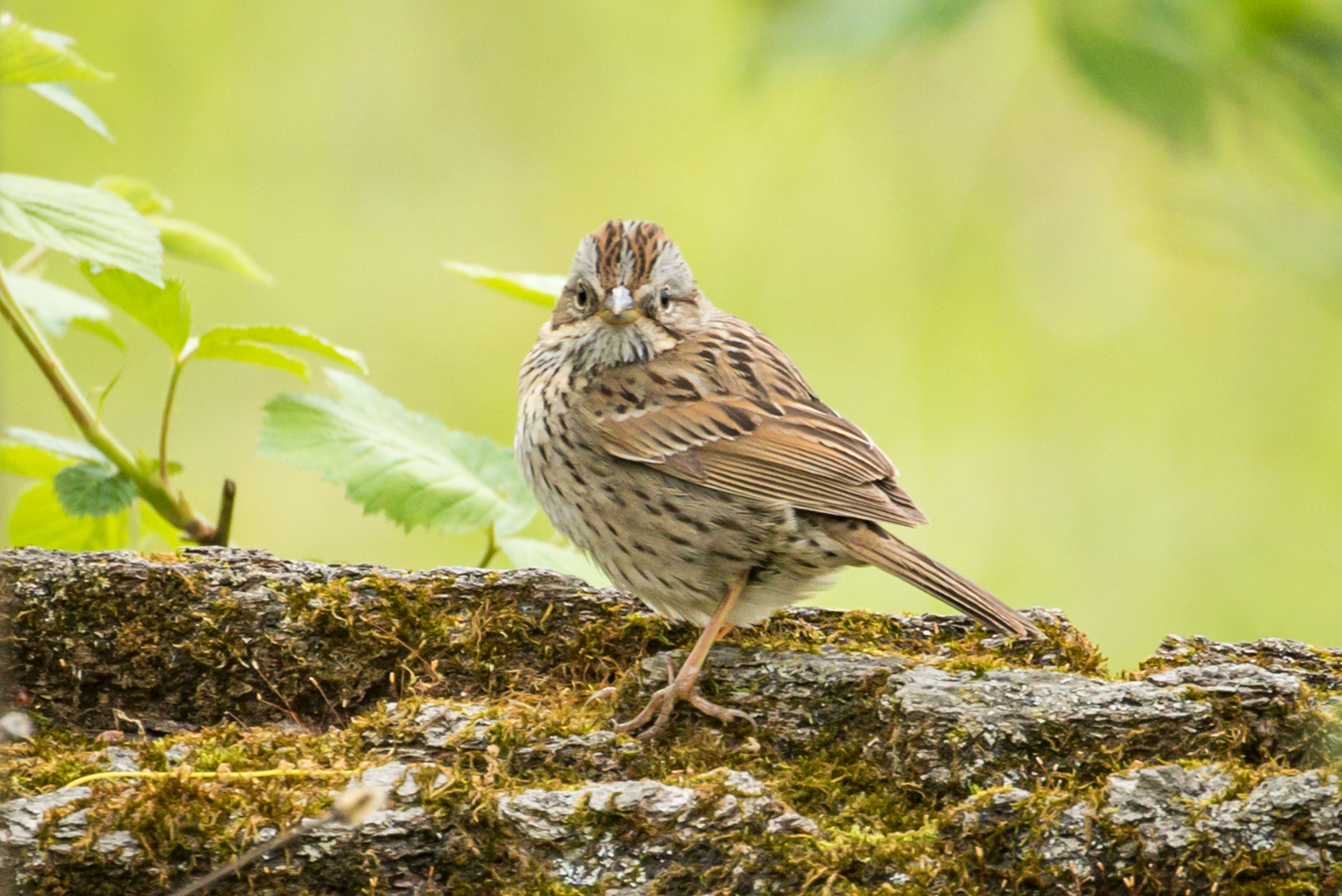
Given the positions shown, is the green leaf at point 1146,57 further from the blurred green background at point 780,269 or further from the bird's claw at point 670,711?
the blurred green background at point 780,269

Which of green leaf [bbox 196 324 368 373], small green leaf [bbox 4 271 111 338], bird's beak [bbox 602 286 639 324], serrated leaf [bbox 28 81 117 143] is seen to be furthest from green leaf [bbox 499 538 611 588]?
serrated leaf [bbox 28 81 117 143]

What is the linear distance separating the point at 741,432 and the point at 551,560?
74cm

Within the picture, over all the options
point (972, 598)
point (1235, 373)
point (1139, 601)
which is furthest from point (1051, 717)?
point (1235, 373)

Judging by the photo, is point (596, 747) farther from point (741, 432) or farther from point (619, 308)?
point (619, 308)

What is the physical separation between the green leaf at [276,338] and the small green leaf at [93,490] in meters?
0.41

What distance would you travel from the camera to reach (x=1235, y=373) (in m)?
6.90

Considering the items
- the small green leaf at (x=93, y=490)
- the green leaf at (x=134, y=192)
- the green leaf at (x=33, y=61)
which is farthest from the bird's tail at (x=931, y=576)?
the green leaf at (x=33, y=61)

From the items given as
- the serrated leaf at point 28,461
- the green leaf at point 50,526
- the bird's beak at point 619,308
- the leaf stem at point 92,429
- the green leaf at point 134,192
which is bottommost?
the green leaf at point 50,526

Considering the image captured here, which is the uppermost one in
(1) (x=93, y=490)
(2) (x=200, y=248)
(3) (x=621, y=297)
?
(3) (x=621, y=297)

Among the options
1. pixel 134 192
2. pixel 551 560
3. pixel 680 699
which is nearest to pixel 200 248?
pixel 134 192

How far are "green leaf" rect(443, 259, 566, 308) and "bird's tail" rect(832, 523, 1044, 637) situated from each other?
110cm

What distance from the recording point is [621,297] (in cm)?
432

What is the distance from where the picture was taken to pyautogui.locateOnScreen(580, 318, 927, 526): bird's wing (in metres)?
3.99

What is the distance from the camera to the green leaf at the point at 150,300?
11.4ft
